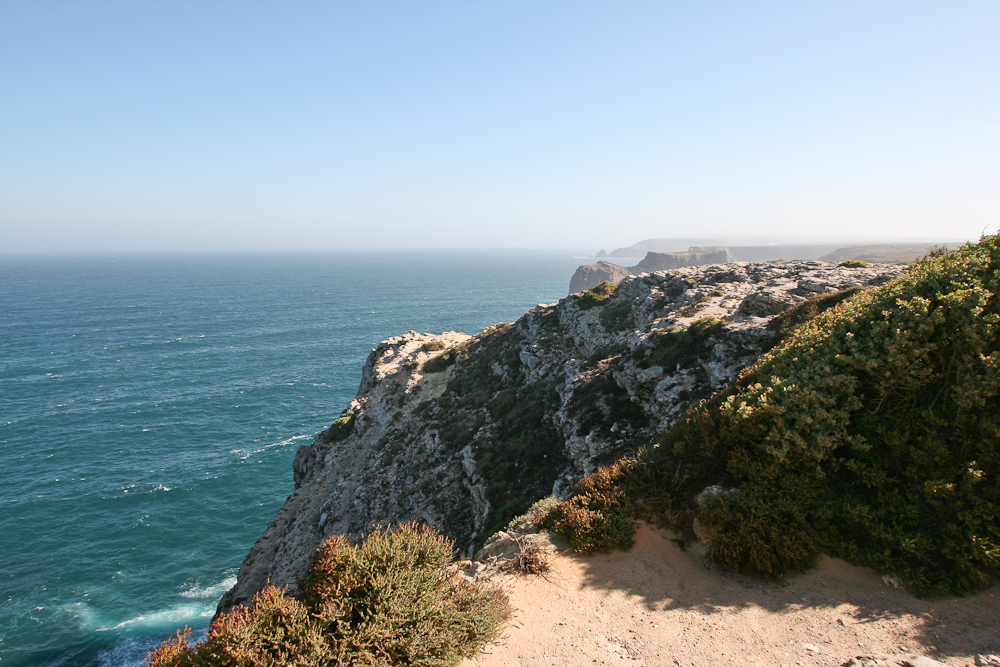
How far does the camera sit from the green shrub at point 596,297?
38594mm

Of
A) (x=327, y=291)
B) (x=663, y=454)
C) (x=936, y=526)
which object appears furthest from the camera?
(x=327, y=291)

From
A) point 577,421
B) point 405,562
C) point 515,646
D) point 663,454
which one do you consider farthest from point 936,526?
point 577,421

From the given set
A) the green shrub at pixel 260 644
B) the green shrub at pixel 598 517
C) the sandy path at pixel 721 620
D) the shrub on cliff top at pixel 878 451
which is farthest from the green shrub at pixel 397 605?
the shrub on cliff top at pixel 878 451

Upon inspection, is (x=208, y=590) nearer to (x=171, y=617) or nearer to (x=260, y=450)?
(x=171, y=617)

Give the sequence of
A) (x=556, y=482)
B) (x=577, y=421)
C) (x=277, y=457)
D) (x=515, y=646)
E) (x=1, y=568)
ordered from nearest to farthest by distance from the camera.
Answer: (x=515, y=646)
(x=556, y=482)
(x=577, y=421)
(x=1, y=568)
(x=277, y=457)

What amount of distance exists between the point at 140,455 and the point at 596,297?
50761 millimetres

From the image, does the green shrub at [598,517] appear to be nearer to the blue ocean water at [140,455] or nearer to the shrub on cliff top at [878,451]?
the shrub on cliff top at [878,451]

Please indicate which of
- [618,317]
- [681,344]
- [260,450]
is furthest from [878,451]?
[260,450]

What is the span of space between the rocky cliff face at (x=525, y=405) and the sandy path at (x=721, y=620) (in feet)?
17.5

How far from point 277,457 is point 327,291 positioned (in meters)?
134

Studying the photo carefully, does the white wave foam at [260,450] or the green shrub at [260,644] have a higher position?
the green shrub at [260,644]

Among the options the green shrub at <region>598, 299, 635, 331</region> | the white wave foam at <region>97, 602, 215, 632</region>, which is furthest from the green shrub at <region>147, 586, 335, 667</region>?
the white wave foam at <region>97, 602, 215, 632</region>

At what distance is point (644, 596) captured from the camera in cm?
955

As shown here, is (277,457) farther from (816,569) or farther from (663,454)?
(816,569)
